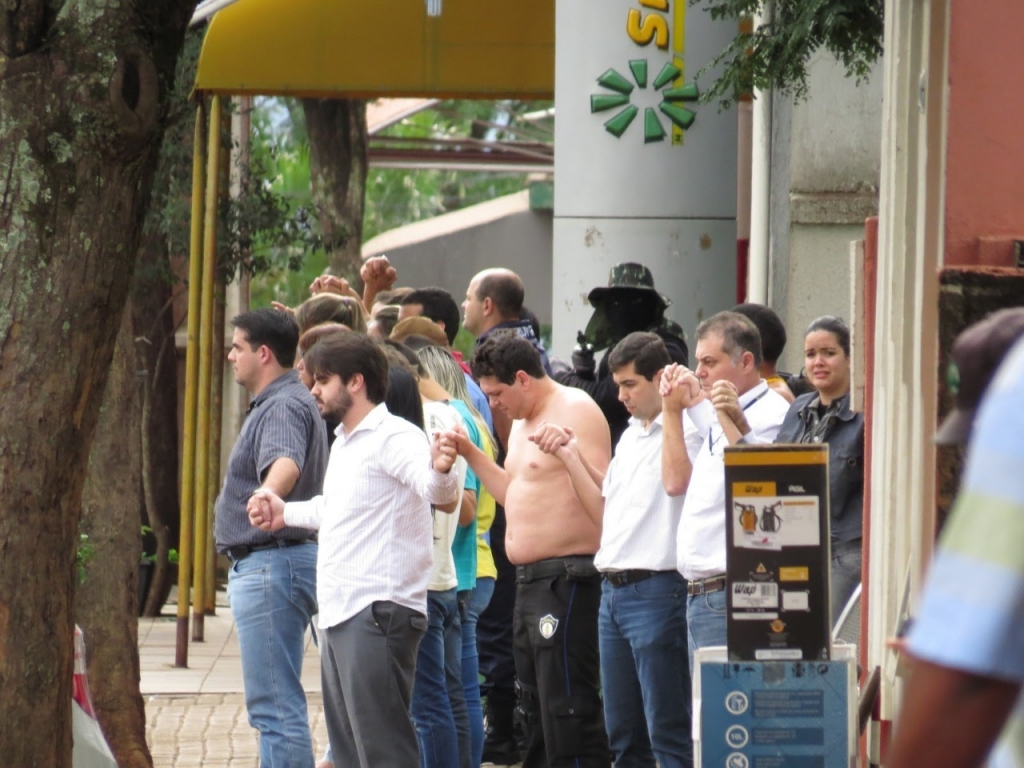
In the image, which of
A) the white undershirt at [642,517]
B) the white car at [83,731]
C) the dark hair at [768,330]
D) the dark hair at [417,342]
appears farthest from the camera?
the dark hair at [417,342]

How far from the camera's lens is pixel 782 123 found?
36.0 feet

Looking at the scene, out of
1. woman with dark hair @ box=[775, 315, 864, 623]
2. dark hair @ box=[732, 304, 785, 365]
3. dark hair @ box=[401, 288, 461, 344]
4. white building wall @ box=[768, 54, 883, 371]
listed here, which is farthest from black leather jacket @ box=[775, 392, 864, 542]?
white building wall @ box=[768, 54, 883, 371]

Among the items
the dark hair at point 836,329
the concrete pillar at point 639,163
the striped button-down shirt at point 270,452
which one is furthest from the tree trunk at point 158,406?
the dark hair at point 836,329

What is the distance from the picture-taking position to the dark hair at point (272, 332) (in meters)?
7.10

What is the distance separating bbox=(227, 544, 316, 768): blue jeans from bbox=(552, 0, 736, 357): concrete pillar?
3.71 metres

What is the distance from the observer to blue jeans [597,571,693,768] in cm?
642

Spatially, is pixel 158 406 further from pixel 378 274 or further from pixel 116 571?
pixel 116 571

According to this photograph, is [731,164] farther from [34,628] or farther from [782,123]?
[34,628]

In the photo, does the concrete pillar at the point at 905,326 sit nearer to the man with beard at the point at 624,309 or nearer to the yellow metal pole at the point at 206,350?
the man with beard at the point at 624,309

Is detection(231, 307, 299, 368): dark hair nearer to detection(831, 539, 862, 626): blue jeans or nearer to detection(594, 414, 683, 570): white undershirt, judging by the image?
detection(594, 414, 683, 570): white undershirt

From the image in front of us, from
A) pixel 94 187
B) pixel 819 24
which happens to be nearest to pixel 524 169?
pixel 819 24

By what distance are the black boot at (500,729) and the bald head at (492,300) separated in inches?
72.3

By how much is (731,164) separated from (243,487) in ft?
14.6

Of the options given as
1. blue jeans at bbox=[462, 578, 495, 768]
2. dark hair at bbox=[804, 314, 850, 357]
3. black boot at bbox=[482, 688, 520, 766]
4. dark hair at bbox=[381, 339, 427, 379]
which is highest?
dark hair at bbox=[804, 314, 850, 357]
